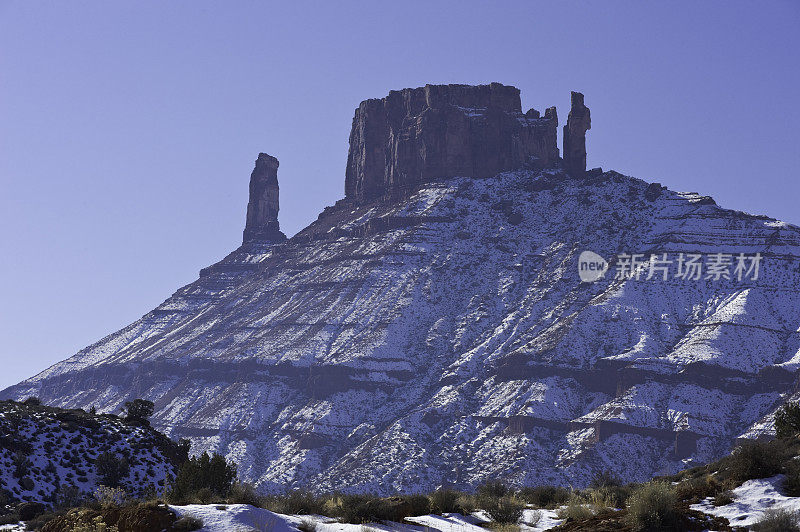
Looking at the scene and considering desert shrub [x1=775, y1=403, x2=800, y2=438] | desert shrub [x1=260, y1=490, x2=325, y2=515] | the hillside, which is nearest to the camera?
desert shrub [x1=260, y1=490, x2=325, y2=515]

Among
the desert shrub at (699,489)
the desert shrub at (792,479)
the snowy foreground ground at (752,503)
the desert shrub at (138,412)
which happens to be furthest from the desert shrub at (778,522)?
the desert shrub at (138,412)

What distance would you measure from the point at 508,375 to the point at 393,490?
4368cm

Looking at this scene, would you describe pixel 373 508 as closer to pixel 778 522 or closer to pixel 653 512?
pixel 653 512

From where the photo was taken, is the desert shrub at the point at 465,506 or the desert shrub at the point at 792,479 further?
the desert shrub at the point at 465,506

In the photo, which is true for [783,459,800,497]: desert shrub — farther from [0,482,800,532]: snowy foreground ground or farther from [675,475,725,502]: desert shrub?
[675,475,725,502]: desert shrub

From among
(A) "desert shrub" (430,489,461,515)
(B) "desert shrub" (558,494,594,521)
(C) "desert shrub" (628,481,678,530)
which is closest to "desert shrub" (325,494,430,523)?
(A) "desert shrub" (430,489,461,515)

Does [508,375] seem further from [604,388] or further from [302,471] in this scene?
[302,471]

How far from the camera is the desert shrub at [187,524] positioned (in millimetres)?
22094

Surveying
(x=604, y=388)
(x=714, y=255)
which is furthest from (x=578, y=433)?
(x=714, y=255)

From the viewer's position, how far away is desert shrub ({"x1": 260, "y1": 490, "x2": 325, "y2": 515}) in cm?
2667

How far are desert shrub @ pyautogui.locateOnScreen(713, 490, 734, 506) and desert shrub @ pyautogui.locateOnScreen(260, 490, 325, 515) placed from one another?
10510 mm

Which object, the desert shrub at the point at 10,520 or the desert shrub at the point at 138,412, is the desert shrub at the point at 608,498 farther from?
the desert shrub at the point at 138,412

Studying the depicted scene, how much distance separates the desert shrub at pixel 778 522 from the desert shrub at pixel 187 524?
1238 centimetres

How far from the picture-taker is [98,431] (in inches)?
1962
